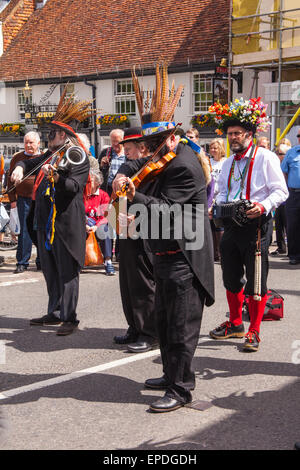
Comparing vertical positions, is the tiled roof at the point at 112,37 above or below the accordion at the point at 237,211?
above

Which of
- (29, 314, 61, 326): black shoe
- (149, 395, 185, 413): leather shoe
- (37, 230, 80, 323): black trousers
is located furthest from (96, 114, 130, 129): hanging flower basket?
(149, 395, 185, 413): leather shoe

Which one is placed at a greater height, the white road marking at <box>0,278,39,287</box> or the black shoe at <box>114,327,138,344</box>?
the black shoe at <box>114,327,138,344</box>

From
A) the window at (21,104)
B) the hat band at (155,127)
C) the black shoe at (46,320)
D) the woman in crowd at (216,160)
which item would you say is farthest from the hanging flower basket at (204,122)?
the hat band at (155,127)

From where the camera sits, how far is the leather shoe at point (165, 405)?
4375 millimetres

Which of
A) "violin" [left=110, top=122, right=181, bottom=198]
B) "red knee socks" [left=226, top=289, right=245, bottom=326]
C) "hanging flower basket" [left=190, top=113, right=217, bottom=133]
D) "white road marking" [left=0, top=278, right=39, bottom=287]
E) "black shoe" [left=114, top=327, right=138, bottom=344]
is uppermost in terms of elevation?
"hanging flower basket" [left=190, top=113, right=217, bottom=133]

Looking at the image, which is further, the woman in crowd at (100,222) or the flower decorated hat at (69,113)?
the woman in crowd at (100,222)

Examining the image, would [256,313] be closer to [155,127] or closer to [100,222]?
[155,127]

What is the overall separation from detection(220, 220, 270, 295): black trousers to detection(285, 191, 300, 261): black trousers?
476 centimetres

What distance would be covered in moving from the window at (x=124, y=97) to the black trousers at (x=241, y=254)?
18.9 meters

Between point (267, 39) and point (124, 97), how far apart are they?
7895mm

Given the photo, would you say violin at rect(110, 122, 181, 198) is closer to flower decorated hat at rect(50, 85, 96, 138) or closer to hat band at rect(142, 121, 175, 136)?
hat band at rect(142, 121, 175, 136)

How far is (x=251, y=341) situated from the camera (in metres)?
5.80

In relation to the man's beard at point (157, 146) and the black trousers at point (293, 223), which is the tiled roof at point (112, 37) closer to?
the black trousers at point (293, 223)

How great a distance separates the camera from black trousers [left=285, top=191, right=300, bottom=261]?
10.7m
